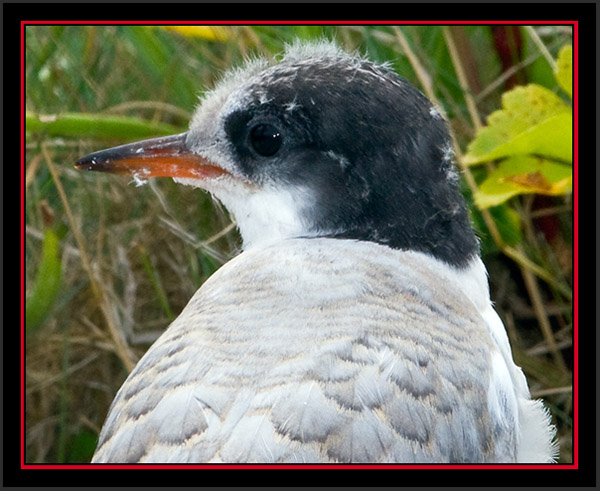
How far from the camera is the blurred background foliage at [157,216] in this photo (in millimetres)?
3434

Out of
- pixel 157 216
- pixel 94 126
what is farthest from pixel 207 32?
pixel 157 216

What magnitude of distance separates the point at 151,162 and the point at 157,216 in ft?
3.58

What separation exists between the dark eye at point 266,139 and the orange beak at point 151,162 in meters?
0.12

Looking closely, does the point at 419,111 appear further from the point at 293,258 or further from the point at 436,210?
the point at 293,258

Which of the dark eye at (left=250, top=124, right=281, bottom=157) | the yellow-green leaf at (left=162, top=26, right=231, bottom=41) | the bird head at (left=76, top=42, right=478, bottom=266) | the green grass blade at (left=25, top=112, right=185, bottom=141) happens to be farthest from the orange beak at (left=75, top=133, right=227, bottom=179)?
the yellow-green leaf at (left=162, top=26, right=231, bottom=41)

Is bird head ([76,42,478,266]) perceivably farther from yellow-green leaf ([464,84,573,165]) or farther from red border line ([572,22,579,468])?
yellow-green leaf ([464,84,573,165])

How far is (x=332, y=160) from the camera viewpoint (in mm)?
2299

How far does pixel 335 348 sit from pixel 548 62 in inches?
79.6

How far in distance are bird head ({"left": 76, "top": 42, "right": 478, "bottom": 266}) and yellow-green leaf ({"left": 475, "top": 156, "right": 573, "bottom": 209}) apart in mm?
481

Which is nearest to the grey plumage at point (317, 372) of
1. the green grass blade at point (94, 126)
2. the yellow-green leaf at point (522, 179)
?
the yellow-green leaf at point (522, 179)

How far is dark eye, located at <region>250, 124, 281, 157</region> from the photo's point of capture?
2.33m

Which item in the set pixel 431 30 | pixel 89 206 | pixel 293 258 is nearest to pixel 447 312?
pixel 293 258

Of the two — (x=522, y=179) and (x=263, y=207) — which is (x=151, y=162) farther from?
(x=522, y=179)

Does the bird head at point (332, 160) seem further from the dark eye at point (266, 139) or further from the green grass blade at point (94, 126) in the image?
the green grass blade at point (94, 126)
